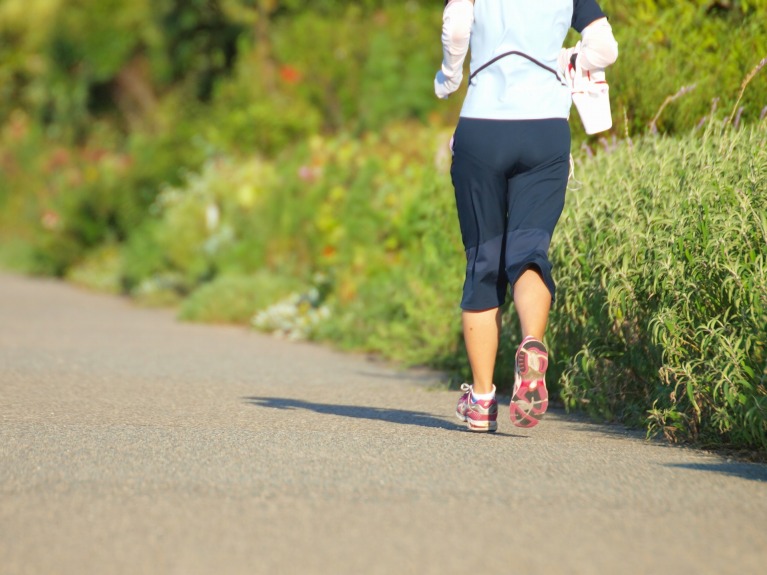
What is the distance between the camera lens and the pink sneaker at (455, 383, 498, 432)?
5379 millimetres

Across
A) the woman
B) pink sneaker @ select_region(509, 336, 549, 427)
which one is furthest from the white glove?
pink sneaker @ select_region(509, 336, 549, 427)

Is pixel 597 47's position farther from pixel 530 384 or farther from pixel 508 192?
pixel 530 384

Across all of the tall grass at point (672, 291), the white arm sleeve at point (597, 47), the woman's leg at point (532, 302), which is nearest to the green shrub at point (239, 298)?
the tall grass at point (672, 291)

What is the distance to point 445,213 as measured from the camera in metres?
8.32

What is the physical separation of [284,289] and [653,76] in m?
5.40

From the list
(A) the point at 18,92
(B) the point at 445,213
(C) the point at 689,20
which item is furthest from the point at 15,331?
(A) the point at 18,92

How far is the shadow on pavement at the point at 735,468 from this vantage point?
4.55 m

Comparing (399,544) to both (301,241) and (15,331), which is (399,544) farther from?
(301,241)

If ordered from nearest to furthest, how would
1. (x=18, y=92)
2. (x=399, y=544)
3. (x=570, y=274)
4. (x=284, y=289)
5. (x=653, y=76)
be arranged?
(x=399, y=544), (x=570, y=274), (x=653, y=76), (x=284, y=289), (x=18, y=92)

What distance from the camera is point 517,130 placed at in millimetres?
5129

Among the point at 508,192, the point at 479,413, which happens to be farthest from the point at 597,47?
the point at 479,413

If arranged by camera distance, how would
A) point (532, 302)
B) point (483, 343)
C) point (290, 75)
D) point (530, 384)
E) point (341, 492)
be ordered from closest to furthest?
point (341, 492) < point (530, 384) < point (532, 302) < point (483, 343) < point (290, 75)

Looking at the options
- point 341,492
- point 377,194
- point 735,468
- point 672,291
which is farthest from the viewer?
point 377,194

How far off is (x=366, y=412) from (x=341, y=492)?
217 cm
